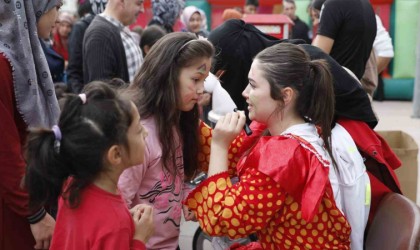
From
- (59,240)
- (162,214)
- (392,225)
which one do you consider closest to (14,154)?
(59,240)

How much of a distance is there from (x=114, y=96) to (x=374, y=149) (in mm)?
1130

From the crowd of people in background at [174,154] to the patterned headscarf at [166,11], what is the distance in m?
3.01

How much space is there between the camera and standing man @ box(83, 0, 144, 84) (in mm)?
3336

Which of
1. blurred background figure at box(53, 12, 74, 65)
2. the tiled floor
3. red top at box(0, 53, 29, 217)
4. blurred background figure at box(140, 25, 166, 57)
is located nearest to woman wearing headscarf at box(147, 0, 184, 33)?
blurred background figure at box(140, 25, 166, 57)

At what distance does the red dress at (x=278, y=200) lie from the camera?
6.12 ft

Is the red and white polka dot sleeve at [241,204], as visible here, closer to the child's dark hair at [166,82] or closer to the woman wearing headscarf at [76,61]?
the child's dark hair at [166,82]

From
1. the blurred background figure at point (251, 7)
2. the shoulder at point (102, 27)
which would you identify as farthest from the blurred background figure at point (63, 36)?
the shoulder at point (102, 27)

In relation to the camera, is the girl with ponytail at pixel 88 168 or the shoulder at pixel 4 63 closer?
the girl with ponytail at pixel 88 168

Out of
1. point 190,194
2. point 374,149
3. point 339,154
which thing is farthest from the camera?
point 374,149

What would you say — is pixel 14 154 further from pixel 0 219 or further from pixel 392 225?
pixel 392 225

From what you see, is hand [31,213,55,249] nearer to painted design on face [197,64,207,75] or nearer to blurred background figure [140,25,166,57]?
painted design on face [197,64,207,75]

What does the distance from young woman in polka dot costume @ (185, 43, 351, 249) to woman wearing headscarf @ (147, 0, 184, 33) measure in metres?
3.25

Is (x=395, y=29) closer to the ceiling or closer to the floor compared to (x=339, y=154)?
closer to the floor

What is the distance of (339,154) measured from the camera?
215cm
